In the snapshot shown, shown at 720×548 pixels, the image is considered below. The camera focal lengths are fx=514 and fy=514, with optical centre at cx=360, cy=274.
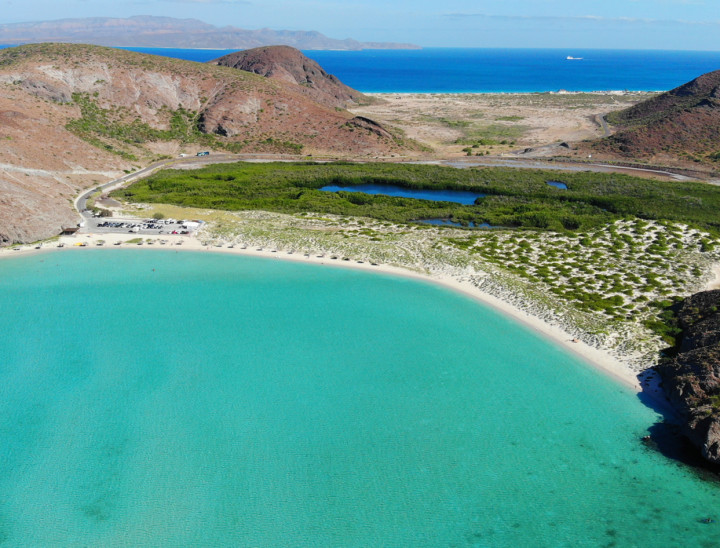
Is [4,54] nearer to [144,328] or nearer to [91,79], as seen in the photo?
[91,79]

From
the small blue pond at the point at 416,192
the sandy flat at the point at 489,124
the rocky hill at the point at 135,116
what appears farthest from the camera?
the sandy flat at the point at 489,124

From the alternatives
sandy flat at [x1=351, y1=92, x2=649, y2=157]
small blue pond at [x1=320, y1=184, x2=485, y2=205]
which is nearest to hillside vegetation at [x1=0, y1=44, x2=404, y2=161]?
sandy flat at [x1=351, y1=92, x2=649, y2=157]

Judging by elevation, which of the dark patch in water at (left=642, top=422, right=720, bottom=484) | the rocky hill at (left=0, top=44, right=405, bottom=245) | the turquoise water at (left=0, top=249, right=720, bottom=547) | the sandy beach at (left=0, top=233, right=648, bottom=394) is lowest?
the turquoise water at (left=0, top=249, right=720, bottom=547)

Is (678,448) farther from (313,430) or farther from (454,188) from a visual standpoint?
(454,188)

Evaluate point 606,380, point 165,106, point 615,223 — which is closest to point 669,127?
point 615,223

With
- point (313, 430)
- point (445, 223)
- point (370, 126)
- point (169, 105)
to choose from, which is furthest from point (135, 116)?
point (313, 430)

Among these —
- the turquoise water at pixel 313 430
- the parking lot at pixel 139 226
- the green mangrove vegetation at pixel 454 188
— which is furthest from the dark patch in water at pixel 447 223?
the parking lot at pixel 139 226

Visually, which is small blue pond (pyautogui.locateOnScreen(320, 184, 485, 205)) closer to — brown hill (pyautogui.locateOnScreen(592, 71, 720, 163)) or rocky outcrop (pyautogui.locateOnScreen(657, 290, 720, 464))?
rocky outcrop (pyautogui.locateOnScreen(657, 290, 720, 464))

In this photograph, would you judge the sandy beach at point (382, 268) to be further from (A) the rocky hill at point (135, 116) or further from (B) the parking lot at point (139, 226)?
(A) the rocky hill at point (135, 116)
